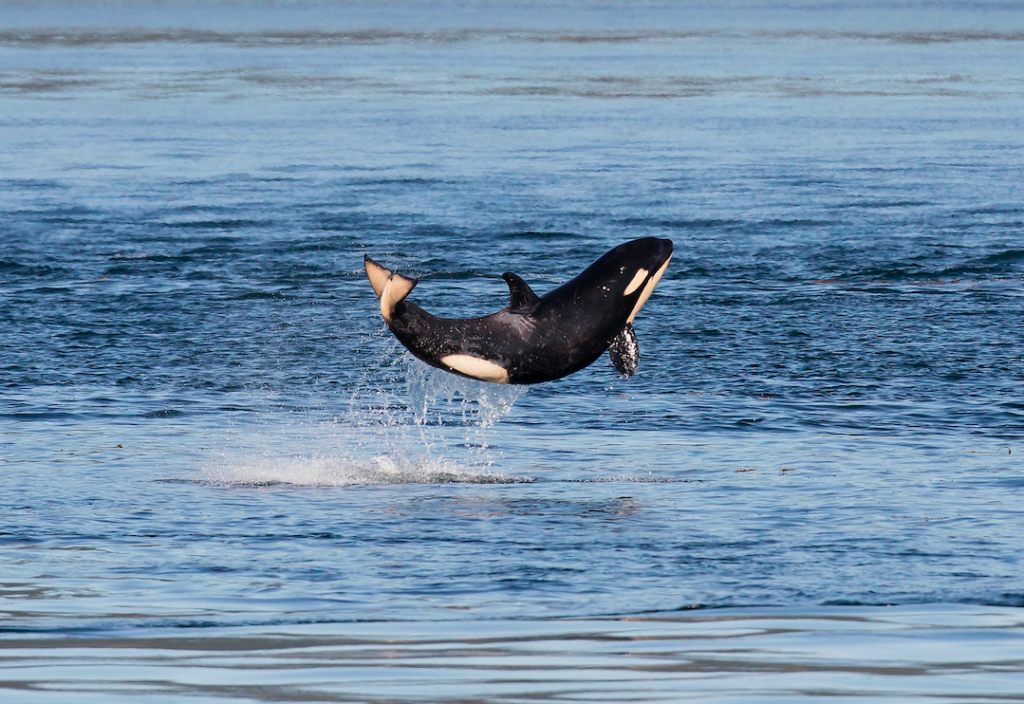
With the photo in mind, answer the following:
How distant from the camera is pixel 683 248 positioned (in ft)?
60.3

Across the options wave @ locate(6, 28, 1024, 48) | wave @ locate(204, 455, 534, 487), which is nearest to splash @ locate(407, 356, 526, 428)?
wave @ locate(204, 455, 534, 487)

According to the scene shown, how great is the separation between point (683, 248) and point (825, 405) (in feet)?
21.1

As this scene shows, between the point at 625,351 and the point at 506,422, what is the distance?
1892 mm

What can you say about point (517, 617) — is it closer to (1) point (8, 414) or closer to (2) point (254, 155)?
(1) point (8, 414)

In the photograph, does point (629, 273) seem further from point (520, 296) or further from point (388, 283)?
point (388, 283)

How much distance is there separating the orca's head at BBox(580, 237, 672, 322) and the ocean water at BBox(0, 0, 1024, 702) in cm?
109

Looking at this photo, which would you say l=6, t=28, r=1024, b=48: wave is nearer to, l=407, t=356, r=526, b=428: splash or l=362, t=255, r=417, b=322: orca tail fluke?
l=407, t=356, r=526, b=428: splash

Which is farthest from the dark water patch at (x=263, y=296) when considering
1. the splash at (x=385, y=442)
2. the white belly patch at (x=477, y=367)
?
the white belly patch at (x=477, y=367)

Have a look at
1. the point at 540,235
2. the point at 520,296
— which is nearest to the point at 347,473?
the point at 520,296

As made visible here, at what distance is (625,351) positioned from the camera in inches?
401

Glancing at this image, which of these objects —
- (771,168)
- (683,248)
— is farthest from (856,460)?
(771,168)

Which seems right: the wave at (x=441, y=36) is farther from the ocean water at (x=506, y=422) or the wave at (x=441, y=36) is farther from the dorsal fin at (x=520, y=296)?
the dorsal fin at (x=520, y=296)

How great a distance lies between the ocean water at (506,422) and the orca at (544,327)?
76 cm

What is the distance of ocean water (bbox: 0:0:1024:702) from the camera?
278 inches
